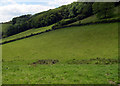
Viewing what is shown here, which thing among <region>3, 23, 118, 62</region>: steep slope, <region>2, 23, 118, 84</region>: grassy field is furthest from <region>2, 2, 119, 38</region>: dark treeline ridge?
<region>2, 23, 118, 84</region>: grassy field

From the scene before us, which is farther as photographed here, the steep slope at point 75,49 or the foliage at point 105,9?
the foliage at point 105,9

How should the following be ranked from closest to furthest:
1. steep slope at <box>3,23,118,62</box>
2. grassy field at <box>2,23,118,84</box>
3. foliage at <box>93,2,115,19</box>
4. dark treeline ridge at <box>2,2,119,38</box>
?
grassy field at <box>2,23,118,84</box>, steep slope at <box>3,23,118,62</box>, foliage at <box>93,2,115,19</box>, dark treeline ridge at <box>2,2,119,38</box>

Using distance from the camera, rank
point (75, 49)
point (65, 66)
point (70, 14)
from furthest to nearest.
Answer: point (70, 14) → point (75, 49) → point (65, 66)

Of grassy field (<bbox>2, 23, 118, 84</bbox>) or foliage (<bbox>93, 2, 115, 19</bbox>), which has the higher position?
foliage (<bbox>93, 2, 115, 19</bbox>)

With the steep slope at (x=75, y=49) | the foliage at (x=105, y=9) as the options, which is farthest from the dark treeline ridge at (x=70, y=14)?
the steep slope at (x=75, y=49)

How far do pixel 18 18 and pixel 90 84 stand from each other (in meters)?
174

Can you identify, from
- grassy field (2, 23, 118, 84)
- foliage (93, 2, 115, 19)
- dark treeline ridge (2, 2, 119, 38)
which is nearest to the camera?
grassy field (2, 23, 118, 84)

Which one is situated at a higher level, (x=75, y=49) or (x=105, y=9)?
(x=105, y=9)

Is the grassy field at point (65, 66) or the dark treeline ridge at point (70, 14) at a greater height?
the dark treeline ridge at point (70, 14)

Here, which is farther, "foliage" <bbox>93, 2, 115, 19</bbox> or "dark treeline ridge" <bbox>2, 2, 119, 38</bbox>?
"dark treeline ridge" <bbox>2, 2, 119, 38</bbox>

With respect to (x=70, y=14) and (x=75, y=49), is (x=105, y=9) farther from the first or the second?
(x=70, y=14)

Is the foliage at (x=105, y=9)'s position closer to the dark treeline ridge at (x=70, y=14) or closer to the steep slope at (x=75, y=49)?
the dark treeline ridge at (x=70, y=14)

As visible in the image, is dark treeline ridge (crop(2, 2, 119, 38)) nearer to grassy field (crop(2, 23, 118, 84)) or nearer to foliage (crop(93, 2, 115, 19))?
foliage (crop(93, 2, 115, 19))

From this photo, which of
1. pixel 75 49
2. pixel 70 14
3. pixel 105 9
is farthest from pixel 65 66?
pixel 70 14
